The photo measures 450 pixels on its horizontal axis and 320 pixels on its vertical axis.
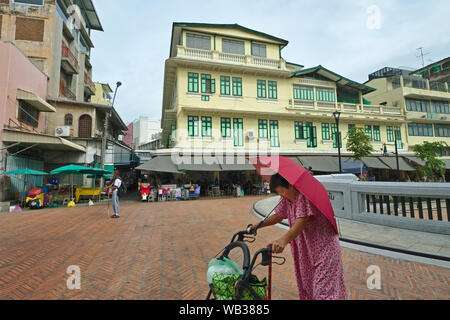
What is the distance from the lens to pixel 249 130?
18.5 meters

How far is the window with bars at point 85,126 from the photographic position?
18.4 m

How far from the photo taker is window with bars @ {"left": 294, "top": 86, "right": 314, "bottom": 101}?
68.0 feet

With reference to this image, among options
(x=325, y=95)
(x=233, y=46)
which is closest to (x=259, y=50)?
(x=233, y=46)

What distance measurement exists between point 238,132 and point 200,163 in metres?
4.50

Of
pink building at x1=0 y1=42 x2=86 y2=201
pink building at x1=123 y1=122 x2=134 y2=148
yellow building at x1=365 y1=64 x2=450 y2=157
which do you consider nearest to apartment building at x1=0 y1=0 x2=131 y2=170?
pink building at x1=0 y1=42 x2=86 y2=201

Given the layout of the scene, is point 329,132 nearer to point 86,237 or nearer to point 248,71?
point 248,71

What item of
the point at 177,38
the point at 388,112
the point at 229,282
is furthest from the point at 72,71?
the point at 388,112

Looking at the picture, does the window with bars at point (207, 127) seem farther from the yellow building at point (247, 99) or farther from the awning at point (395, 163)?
the awning at point (395, 163)

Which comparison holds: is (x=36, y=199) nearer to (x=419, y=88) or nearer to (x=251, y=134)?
(x=251, y=134)
